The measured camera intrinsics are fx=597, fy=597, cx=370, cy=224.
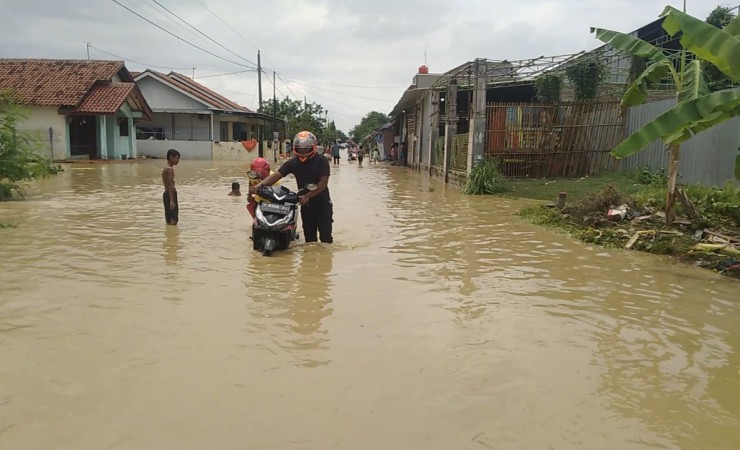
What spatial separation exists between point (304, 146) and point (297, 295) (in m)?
2.33

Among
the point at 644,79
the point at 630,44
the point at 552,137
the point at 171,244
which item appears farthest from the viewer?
the point at 552,137

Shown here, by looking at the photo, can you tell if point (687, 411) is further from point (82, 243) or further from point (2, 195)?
point (2, 195)

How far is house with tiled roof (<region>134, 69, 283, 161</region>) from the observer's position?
128 feet

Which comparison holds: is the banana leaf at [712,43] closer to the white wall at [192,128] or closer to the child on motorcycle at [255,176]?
the child on motorcycle at [255,176]

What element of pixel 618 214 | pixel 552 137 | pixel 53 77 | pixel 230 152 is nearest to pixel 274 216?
pixel 618 214

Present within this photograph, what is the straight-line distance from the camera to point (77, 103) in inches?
1164

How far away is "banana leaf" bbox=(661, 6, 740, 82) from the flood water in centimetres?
238

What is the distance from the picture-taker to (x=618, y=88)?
66.8 ft

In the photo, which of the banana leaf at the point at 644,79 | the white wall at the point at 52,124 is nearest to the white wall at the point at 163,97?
the white wall at the point at 52,124

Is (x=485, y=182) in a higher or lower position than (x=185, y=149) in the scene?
lower

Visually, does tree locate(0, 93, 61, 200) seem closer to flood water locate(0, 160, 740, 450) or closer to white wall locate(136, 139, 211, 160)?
flood water locate(0, 160, 740, 450)

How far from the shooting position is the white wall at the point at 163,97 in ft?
132

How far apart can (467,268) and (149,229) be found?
17.9ft

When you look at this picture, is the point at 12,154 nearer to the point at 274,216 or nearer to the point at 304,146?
the point at 274,216
